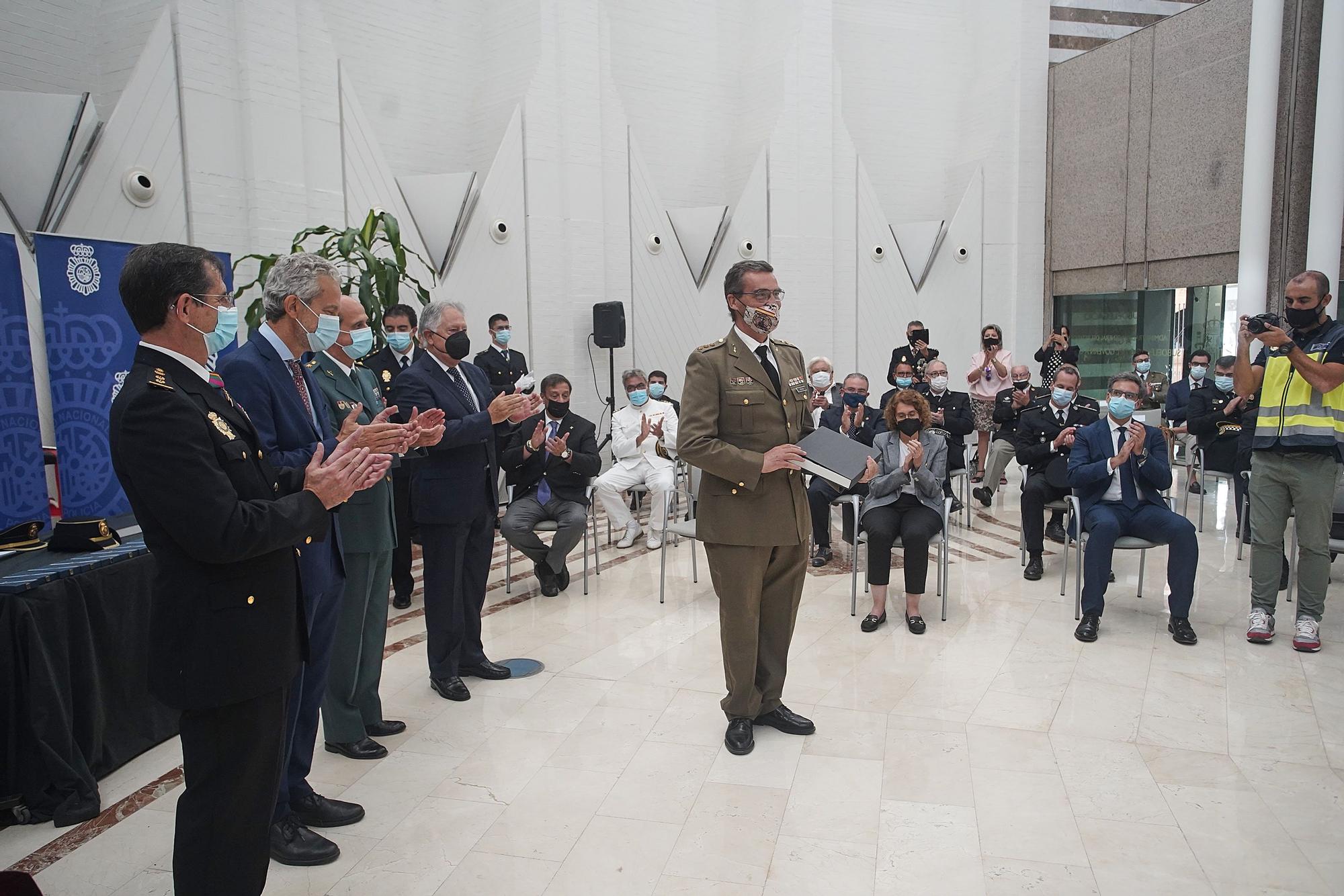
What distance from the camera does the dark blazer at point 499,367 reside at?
645 cm

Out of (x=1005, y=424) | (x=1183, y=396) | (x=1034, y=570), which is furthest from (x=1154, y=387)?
(x=1034, y=570)

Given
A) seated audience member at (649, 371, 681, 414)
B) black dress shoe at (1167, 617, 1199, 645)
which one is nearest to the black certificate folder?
black dress shoe at (1167, 617, 1199, 645)

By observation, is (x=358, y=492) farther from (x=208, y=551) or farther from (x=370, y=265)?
(x=370, y=265)

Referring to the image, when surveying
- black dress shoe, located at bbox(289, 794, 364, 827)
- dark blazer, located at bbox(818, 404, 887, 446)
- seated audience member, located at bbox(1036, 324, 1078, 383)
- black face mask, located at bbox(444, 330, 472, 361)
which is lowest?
black dress shoe, located at bbox(289, 794, 364, 827)

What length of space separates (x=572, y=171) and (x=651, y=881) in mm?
6886

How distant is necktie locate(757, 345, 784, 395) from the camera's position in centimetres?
293

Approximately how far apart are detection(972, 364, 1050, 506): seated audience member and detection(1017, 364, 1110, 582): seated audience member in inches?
10.4

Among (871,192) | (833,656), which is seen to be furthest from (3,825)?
(871,192)

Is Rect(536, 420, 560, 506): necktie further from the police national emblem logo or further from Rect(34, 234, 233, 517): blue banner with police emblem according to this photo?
the police national emblem logo

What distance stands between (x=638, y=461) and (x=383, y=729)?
3296 mm

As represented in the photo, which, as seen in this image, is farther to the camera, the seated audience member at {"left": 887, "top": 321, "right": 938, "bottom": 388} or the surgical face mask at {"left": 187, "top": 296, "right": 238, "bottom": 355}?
the seated audience member at {"left": 887, "top": 321, "right": 938, "bottom": 388}

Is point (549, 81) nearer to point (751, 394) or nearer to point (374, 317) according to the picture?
point (374, 317)

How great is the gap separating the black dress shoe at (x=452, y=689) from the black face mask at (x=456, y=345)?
1.33m

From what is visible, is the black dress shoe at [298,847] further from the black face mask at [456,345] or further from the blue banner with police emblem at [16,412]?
the blue banner with police emblem at [16,412]
